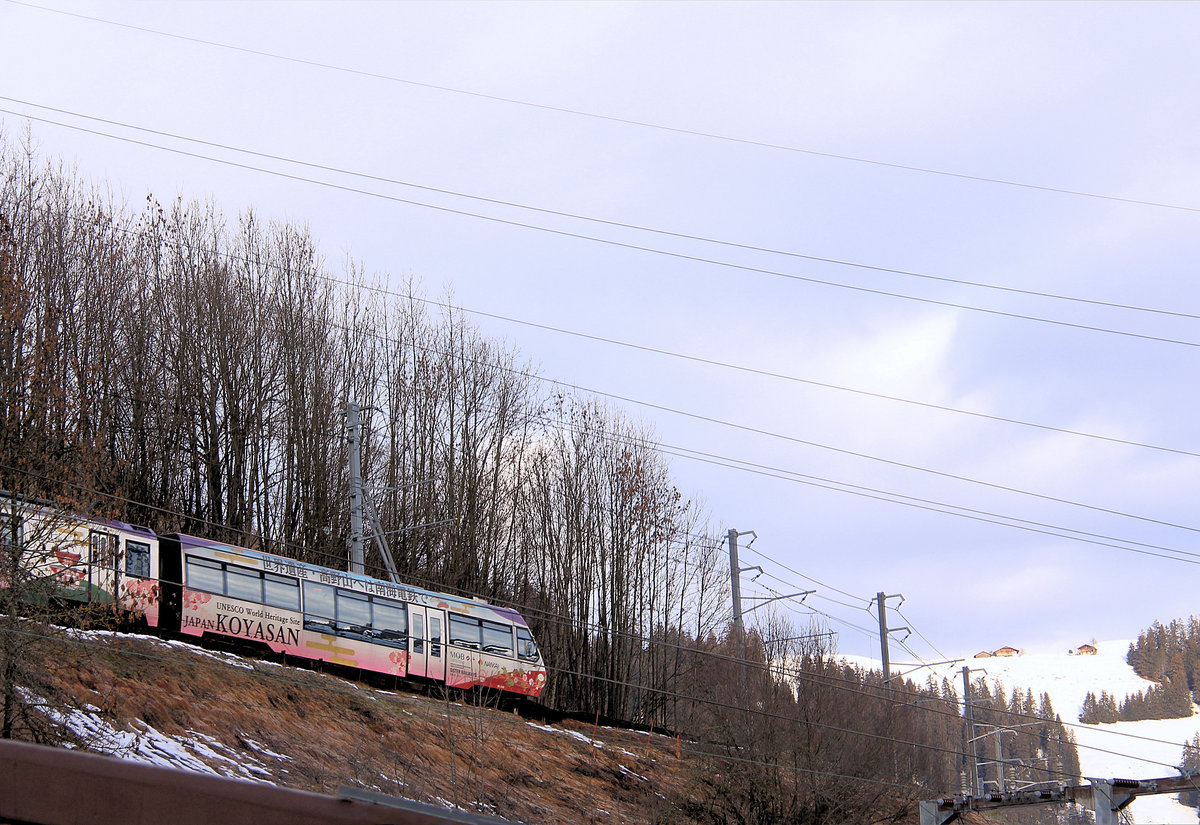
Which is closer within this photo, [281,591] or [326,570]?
[281,591]

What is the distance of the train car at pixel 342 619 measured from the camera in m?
27.3

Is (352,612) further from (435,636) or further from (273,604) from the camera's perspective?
(435,636)

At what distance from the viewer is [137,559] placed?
26.1 metres

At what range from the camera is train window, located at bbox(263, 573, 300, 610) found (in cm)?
2870

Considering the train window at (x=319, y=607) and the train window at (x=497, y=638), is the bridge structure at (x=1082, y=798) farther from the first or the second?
the train window at (x=319, y=607)

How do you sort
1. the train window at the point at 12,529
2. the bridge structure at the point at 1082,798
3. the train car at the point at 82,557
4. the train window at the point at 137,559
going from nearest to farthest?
the train window at the point at 12,529
the train car at the point at 82,557
the train window at the point at 137,559
the bridge structure at the point at 1082,798

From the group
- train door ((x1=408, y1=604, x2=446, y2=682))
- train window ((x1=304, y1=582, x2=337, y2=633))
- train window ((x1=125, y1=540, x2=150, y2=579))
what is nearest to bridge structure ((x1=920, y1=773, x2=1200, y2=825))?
train door ((x1=408, y1=604, x2=446, y2=682))

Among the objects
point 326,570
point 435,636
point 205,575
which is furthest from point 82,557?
point 435,636

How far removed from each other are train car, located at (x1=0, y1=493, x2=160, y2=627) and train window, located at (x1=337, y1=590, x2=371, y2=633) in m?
5.09

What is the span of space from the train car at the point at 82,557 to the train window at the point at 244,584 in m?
1.92

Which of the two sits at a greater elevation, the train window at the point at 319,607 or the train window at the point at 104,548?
the train window at the point at 104,548

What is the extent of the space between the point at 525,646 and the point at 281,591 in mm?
8935

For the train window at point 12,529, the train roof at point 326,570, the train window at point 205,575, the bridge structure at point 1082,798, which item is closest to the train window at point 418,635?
the train roof at point 326,570

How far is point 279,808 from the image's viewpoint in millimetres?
2322
